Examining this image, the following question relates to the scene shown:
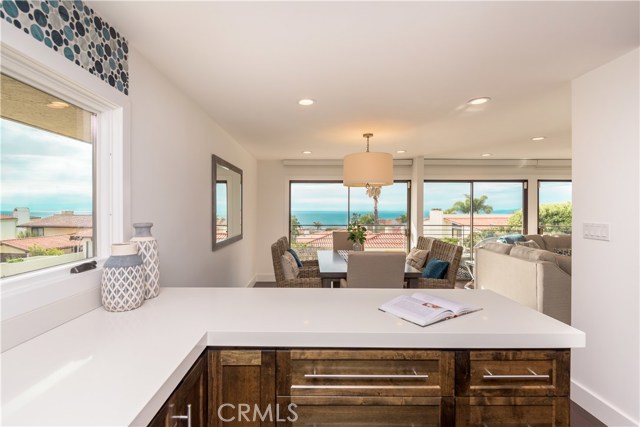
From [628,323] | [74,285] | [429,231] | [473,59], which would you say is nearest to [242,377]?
[74,285]

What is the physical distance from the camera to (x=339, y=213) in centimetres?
640

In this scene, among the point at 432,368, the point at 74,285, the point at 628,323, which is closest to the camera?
the point at 432,368

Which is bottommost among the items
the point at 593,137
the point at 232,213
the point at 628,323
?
the point at 628,323

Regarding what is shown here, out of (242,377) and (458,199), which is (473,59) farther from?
(458,199)

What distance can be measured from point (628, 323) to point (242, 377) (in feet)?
7.51

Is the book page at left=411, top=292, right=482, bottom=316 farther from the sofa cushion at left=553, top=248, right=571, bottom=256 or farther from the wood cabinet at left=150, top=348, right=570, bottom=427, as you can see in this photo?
Result: the sofa cushion at left=553, top=248, right=571, bottom=256

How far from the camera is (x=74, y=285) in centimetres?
127

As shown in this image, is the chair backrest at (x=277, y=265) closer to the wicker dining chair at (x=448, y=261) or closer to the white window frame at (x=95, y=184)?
the wicker dining chair at (x=448, y=261)

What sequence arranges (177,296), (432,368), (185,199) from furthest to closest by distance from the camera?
1. (185,199)
2. (177,296)
3. (432,368)

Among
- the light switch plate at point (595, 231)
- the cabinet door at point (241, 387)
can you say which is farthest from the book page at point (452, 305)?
the light switch plate at point (595, 231)

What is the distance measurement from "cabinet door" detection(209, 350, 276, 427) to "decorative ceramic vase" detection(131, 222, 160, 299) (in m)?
0.60

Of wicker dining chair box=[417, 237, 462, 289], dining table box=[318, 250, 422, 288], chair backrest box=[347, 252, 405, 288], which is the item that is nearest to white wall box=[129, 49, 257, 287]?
dining table box=[318, 250, 422, 288]

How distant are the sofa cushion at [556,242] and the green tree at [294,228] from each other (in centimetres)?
442

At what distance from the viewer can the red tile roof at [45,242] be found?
1.14 meters
